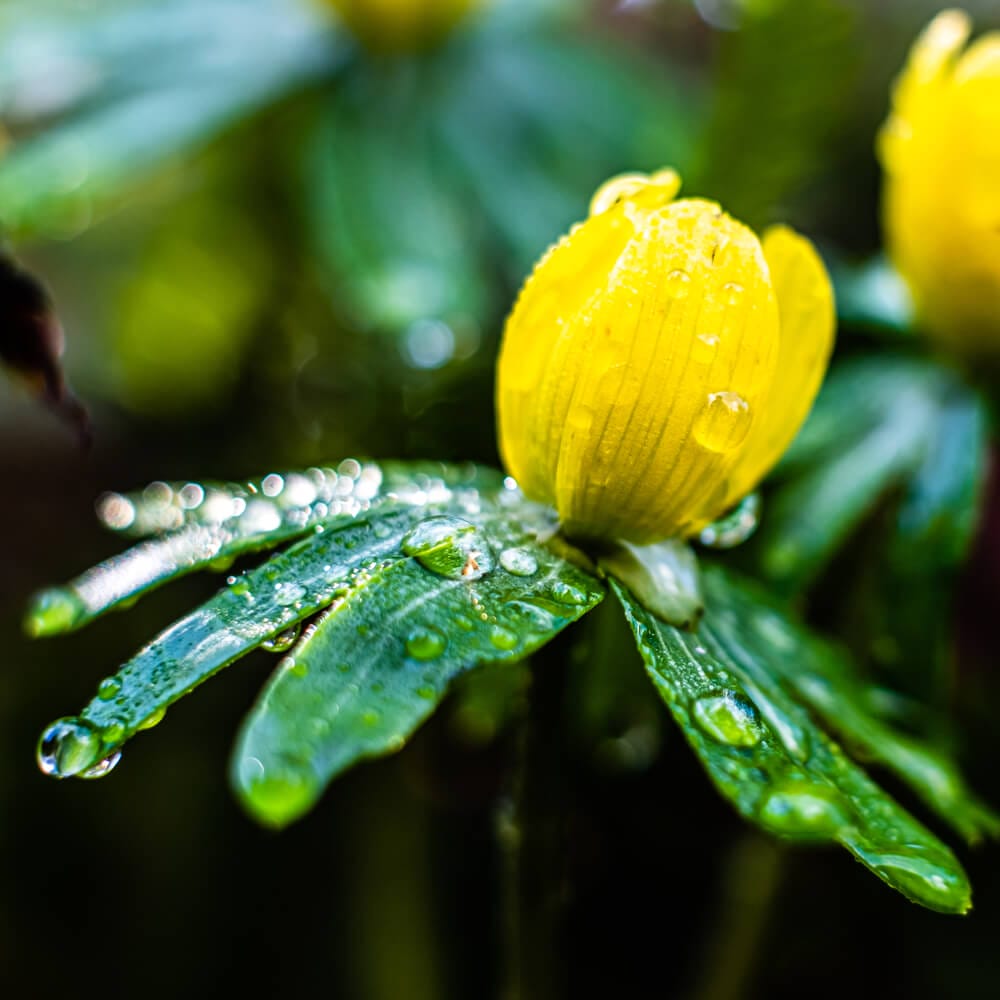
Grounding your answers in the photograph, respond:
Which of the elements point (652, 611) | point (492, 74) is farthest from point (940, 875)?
point (492, 74)

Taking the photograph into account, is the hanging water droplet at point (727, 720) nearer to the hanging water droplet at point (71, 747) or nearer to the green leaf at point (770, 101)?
the hanging water droplet at point (71, 747)

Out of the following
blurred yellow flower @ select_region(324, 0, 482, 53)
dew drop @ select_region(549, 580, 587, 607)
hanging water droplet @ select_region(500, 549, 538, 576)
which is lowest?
hanging water droplet @ select_region(500, 549, 538, 576)

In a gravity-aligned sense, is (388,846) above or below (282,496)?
below

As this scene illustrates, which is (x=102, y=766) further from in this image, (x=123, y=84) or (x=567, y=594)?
(x=123, y=84)

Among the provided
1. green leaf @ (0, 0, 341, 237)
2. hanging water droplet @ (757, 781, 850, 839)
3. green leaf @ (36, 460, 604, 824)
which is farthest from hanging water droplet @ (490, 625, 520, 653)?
green leaf @ (0, 0, 341, 237)

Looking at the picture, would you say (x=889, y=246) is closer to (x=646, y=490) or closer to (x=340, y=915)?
(x=646, y=490)

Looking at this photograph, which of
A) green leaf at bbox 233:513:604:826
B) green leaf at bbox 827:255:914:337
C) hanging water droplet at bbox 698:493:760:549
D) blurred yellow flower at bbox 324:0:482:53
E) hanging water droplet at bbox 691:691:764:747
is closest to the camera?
green leaf at bbox 233:513:604:826

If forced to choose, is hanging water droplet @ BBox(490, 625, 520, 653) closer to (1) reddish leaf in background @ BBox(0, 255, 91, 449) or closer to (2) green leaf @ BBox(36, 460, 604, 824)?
(2) green leaf @ BBox(36, 460, 604, 824)
